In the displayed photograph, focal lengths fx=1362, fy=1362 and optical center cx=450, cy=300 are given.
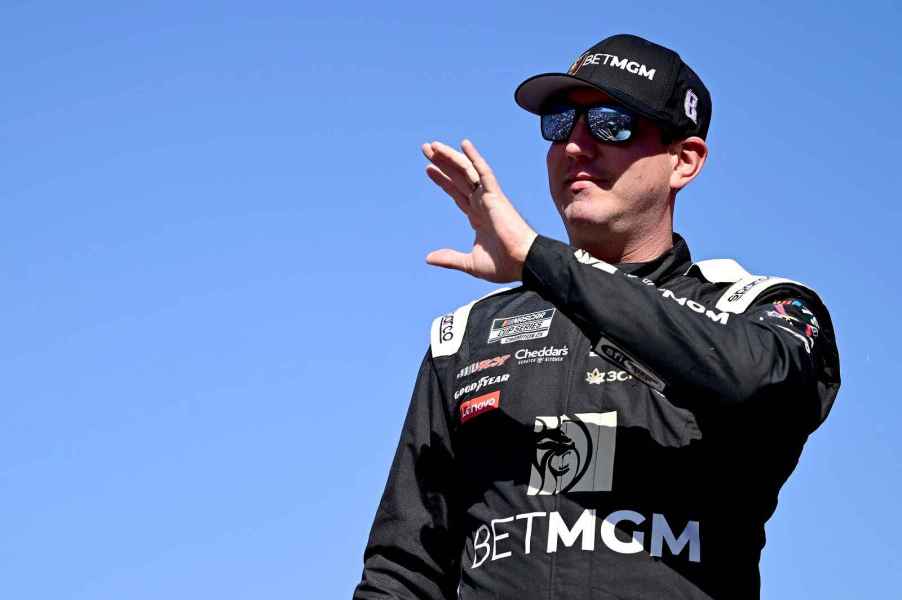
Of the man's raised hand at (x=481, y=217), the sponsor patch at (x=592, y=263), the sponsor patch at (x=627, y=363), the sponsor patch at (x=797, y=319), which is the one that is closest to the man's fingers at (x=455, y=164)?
the man's raised hand at (x=481, y=217)

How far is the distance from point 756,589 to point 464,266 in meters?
1.77

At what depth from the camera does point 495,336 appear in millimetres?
6328

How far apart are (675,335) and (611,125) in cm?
182

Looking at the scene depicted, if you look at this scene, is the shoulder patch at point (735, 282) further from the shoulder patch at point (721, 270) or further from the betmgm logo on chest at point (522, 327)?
the betmgm logo on chest at point (522, 327)

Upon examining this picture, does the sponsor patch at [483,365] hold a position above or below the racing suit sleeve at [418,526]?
above

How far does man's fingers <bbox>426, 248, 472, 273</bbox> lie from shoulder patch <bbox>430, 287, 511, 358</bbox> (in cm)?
101

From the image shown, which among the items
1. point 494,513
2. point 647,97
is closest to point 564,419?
point 494,513

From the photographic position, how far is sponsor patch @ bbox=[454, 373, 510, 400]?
603 cm

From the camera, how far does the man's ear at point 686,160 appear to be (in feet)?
21.9

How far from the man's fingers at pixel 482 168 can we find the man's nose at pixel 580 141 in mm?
1118

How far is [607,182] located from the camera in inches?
253

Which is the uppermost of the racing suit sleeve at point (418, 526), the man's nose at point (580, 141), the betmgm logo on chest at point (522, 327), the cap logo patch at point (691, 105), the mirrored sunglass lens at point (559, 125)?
the cap logo patch at point (691, 105)

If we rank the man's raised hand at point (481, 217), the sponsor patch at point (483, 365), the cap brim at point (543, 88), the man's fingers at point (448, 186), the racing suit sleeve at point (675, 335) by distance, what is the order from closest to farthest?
the racing suit sleeve at point (675, 335)
the man's raised hand at point (481, 217)
the man's fingers at point (448, 186)
the sponsor patch at point (483, 365)
the cap brim at point (543, 88)

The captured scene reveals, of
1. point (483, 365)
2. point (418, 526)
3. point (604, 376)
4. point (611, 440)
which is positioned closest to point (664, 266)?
point (604, 376)
